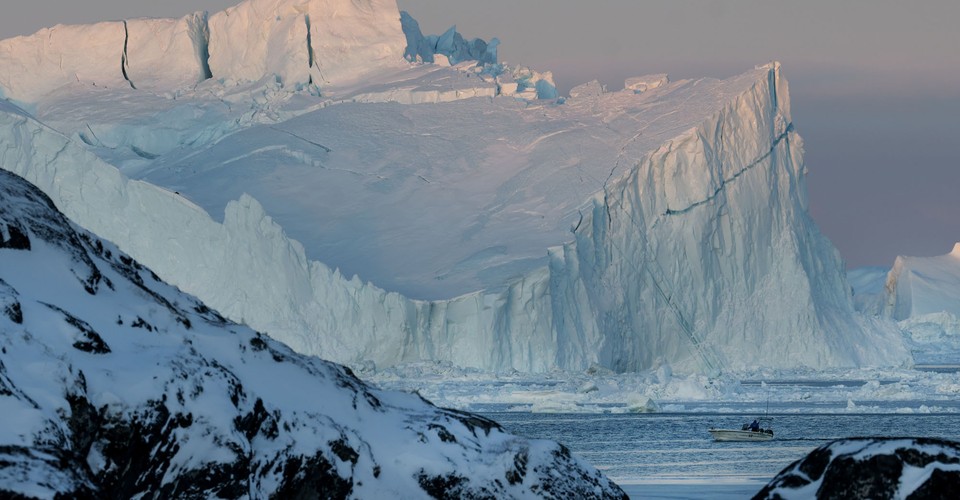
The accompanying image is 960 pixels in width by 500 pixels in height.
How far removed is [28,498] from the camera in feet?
12.5

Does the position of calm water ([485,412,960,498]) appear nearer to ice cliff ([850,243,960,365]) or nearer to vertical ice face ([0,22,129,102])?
vertical ice face ([0,22,129,102])

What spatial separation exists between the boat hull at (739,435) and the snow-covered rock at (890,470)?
1748cm

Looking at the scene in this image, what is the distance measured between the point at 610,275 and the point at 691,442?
11497 mm

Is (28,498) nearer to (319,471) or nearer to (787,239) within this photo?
(319,471)

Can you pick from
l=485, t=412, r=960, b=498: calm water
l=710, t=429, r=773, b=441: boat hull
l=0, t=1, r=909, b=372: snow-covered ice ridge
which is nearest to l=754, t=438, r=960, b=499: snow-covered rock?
l=485, t=412, r=960, b=498: calm water

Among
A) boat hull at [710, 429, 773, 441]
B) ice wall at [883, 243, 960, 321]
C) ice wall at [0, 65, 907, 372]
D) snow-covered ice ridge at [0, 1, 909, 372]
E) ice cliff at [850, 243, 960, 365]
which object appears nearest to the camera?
boat hull at [710, 429, 773, 441]

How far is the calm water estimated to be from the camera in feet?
54.9

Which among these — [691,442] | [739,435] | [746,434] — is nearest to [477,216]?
[691,442]

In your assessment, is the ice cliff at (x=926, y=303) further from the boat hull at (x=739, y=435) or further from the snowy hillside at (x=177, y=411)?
the snowy hillside at (x=177, y=411)

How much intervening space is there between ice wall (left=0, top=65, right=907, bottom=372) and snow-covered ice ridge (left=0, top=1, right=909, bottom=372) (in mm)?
53

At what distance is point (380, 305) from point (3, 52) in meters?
20.2

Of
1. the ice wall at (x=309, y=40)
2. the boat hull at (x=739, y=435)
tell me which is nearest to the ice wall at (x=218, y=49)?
the ice wall at (x=309, y=40)

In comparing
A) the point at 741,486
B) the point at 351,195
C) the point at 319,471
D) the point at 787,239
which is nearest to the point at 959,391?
the point at 787,239

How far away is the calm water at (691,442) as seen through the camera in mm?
16719
